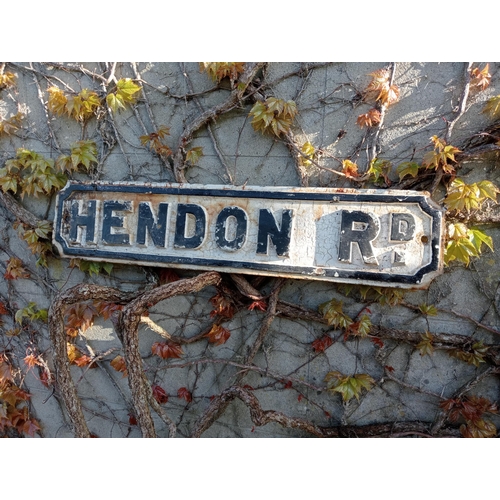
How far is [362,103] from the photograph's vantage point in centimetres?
269

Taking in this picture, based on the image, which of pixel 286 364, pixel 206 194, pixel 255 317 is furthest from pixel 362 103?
pixel 286 364

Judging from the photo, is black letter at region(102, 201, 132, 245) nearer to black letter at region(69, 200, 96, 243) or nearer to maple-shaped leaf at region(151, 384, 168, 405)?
black letter at region(69, 200, 96, 243)

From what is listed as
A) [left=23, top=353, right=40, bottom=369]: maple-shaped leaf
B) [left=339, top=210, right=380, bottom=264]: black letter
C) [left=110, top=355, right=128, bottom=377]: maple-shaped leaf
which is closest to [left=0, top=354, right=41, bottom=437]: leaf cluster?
[left=23, top=353, right=40, bottom=369]: maple-shaped leaf

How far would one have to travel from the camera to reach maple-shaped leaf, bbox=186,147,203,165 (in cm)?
279

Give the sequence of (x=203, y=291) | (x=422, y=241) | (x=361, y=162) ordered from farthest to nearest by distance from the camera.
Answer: (x=203, y=291) → (x=361, y=162) → (x=422, y=241)

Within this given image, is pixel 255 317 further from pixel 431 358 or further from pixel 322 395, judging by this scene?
pixel 431 358

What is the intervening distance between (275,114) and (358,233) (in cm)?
96

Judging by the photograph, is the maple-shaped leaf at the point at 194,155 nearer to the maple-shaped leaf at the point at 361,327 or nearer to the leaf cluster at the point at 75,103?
the leaf cluster at the point at 75,103

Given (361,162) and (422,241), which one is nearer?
(422,241)

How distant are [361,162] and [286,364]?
1.42 m

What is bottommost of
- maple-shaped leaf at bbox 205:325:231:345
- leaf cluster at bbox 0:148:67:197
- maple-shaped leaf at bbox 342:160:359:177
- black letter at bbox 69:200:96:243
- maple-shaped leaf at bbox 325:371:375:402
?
maple-shaped leaf at bbox 325:371:375:402

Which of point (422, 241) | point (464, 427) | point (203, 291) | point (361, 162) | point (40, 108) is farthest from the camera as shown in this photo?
point (40, 108)

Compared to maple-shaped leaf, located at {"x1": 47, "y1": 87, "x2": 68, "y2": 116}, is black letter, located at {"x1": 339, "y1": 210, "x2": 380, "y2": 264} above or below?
below

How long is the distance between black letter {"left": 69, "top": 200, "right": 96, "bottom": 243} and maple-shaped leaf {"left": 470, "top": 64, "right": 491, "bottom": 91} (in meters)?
2.51
